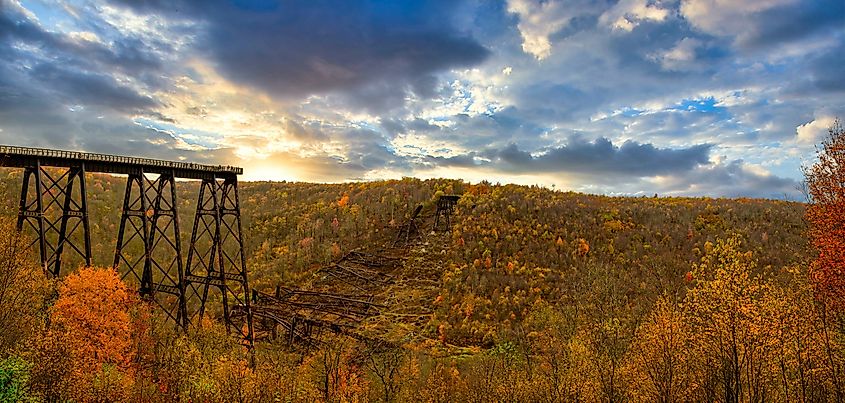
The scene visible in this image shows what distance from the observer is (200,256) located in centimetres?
4241

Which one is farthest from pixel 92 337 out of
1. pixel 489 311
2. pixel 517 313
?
pixel 517 313

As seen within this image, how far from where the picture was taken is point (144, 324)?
2569 cm

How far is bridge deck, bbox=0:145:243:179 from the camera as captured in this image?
22188 millimetres

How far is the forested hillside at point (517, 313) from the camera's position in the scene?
16906 mm

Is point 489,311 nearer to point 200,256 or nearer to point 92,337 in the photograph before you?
point 92,337

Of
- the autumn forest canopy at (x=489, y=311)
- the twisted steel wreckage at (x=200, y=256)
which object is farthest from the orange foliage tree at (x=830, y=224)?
the twisted steel wreckage at (x=200, y=256)

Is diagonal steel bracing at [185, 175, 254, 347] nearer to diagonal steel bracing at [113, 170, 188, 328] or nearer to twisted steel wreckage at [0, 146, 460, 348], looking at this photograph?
twisted steel wreckage at [0, 146, 460, 348]

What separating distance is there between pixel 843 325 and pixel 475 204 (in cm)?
3805

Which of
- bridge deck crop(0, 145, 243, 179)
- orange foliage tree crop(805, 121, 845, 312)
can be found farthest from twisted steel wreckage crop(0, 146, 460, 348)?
orange foliage tree crop(805, 121, 845, 312)

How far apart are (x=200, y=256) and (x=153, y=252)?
46.8 ft

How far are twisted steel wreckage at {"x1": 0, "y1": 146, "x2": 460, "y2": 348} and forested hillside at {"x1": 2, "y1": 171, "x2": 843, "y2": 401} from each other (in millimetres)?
1566

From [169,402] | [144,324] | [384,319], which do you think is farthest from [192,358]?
[384,319]

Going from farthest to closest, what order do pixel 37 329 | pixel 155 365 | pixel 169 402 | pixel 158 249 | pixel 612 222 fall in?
pixel 158 249, pixel 612 222, pixel 155 365, pixel 169 402, pixel 37 329

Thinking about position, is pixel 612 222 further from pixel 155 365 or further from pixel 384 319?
pixel 155 365
